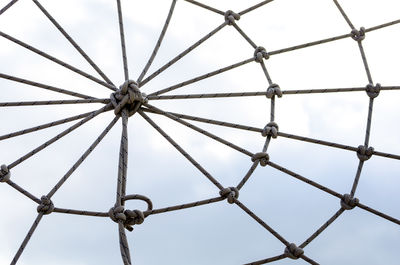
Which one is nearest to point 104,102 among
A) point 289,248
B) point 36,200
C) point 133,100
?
point 133,100

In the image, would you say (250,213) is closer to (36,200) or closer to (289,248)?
(289,248)

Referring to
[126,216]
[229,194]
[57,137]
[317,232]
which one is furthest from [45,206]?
[317,232]

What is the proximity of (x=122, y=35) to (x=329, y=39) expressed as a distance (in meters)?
2.09

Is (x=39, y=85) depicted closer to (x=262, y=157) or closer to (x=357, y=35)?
(x=262, y=157)

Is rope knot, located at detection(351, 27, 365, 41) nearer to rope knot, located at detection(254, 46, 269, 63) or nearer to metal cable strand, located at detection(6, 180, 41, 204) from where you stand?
rope knot, located at detection(254, 46, 269, 63)

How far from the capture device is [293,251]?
617 centimetres

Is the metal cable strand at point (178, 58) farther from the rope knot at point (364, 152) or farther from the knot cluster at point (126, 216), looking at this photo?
the rope knot at point (364, 152)

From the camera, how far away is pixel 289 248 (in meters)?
6.18

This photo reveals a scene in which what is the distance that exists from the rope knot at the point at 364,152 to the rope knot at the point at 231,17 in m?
1.76


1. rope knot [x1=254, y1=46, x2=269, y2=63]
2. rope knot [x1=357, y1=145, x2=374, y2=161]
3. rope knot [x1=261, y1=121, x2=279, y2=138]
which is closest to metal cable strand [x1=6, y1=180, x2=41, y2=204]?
rope knot [x1=261, y1=121, x2=279, y2=138]

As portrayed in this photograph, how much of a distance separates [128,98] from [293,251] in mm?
1821

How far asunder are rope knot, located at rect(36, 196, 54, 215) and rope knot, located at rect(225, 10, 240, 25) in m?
2.69

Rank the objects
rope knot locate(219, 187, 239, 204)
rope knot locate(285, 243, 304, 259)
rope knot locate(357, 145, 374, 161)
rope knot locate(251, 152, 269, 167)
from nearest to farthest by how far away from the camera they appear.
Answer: rope knot locate(219, 187, 239, 204) < rope knot locate(285, 243, 304, 259) < rope knot locate(251, 152, 269, 167) < rope knot locate(357, 145, 374, 161)

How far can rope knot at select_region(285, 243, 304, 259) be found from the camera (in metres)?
6.16
